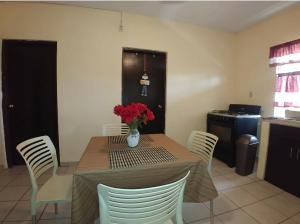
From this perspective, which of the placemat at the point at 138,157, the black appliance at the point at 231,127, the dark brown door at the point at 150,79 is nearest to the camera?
the placemat at the point at 138,157

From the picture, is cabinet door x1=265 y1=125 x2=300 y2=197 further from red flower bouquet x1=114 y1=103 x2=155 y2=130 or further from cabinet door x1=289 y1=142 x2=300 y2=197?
red flower bouquet x1=114 y1=103 x2=155 y2=130

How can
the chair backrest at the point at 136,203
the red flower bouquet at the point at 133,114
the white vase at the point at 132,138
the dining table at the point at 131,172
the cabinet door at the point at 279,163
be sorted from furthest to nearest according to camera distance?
the cabinet door at the point at 279,163
the white vase at the point at 132,138
the red flower bouquet at the point at 133,114
the dining table at the point at 131,172
the chair backrest at the point at 136,203

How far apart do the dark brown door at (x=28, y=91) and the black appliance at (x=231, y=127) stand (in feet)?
9.34

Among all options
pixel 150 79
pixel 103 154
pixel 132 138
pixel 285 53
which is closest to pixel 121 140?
pixel 132 138

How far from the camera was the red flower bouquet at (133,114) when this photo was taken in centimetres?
147

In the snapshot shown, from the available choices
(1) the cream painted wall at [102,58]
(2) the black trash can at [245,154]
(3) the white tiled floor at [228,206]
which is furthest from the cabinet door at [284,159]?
(1) the cream painted wall at [102,58]

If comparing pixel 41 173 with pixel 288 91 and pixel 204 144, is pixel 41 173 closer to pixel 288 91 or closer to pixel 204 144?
pixel 204 144

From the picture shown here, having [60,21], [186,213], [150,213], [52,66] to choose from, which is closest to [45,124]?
[52,66]

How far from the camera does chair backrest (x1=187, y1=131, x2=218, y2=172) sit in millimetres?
1723

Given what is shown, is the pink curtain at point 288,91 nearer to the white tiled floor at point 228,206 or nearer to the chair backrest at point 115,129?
the white tiled floor at point 228,206

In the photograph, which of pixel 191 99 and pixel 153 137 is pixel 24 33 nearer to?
pixel 153 137

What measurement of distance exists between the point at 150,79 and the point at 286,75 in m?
2.21

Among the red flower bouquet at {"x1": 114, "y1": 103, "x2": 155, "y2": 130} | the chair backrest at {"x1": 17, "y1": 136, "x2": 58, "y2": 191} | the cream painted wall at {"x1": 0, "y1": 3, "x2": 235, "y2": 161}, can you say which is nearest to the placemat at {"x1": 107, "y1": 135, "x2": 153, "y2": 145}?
the red flower bouquet at {"x1": 114, "y1": 103, "x2": 155, "y2": 130}

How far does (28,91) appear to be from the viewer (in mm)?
2871
